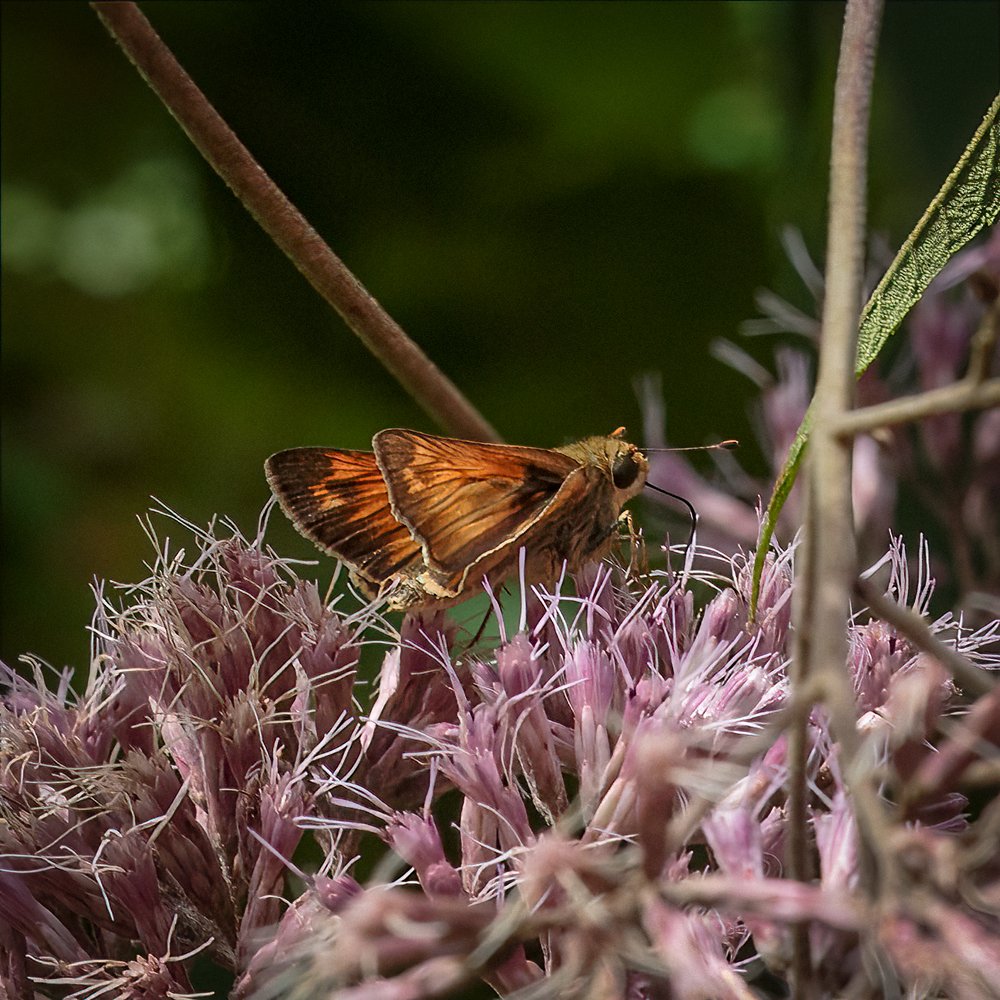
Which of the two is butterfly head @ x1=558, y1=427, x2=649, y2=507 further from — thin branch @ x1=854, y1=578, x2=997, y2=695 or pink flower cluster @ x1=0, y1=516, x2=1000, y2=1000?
thin branch @ x1=854, y1=578, x2=997, y2=695

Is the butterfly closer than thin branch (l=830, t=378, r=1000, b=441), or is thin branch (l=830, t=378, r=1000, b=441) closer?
thin branch (l=830, t=378, r=1000, b=441)

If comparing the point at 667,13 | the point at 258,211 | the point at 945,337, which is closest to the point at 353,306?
the point at 258,211

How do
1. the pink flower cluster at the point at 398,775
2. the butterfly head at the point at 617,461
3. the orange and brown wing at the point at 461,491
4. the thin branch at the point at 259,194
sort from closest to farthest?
the pink flower cluster at the point at 398,775 → the thin branch at the point at 259,194 → the orange and brown wing at the point at 461,491 → the butterfly head at the point at 617,461

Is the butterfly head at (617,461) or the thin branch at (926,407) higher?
the thin branch at (926,407)

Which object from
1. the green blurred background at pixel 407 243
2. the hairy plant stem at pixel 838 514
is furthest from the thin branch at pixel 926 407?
the green blurred background at pixel 407 243

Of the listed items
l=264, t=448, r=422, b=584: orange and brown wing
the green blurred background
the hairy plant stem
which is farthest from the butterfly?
the green blurred background

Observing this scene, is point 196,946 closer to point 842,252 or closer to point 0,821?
point 0,821

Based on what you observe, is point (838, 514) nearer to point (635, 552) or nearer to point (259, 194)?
point (259, 194)

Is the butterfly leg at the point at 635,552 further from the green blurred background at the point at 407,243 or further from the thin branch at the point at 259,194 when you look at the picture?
the green blurred background at the point at 407,243
